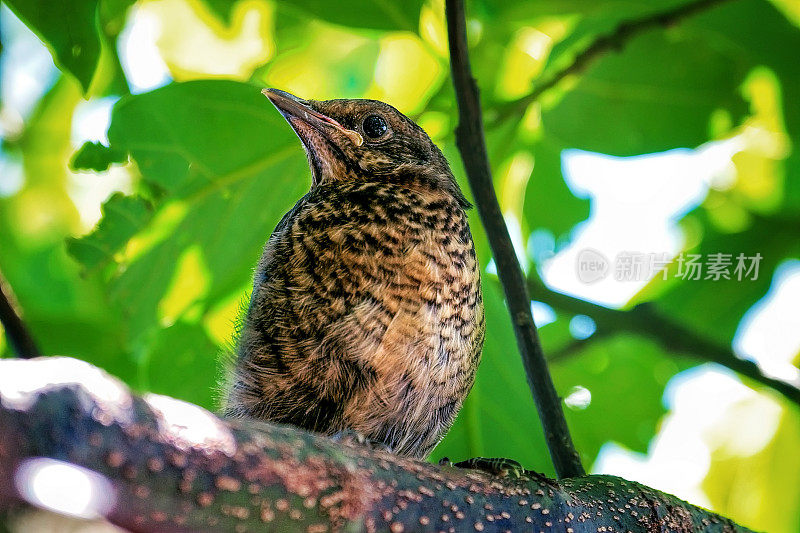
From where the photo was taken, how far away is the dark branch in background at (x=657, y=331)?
260cm

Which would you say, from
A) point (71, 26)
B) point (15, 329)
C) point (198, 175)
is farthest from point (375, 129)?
point (15, 329)

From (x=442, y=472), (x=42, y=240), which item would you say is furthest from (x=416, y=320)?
(x=42, y=240)

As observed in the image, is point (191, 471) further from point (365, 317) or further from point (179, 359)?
point (179, 359)

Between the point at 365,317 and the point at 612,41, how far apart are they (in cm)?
121

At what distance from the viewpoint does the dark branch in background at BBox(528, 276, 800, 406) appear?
260 cm

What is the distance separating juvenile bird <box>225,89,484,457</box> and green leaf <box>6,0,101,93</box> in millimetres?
448

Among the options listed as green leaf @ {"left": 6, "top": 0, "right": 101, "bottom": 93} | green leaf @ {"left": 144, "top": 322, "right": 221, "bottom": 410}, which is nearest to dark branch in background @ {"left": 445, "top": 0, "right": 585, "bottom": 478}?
green leaf @ {"left": 6, "top": 0, "right": 101, "bottom": 93}

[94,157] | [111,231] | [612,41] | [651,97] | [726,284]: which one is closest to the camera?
[94,157]

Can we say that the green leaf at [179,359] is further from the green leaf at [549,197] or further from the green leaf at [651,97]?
the green leaf at [651,97]

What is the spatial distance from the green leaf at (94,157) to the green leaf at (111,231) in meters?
0.12

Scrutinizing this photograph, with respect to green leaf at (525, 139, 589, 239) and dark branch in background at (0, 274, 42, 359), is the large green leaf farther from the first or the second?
green leaf at (525, 139, 589, 239)

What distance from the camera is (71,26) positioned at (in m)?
1.88

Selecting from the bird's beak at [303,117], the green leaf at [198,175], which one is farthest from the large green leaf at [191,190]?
the bird's beak at [303,117]

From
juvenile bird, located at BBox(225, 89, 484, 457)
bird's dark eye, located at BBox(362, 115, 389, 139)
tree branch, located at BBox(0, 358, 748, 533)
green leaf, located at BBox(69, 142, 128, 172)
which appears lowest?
tree branch, located at BBox(0, 358, 748, 533)
